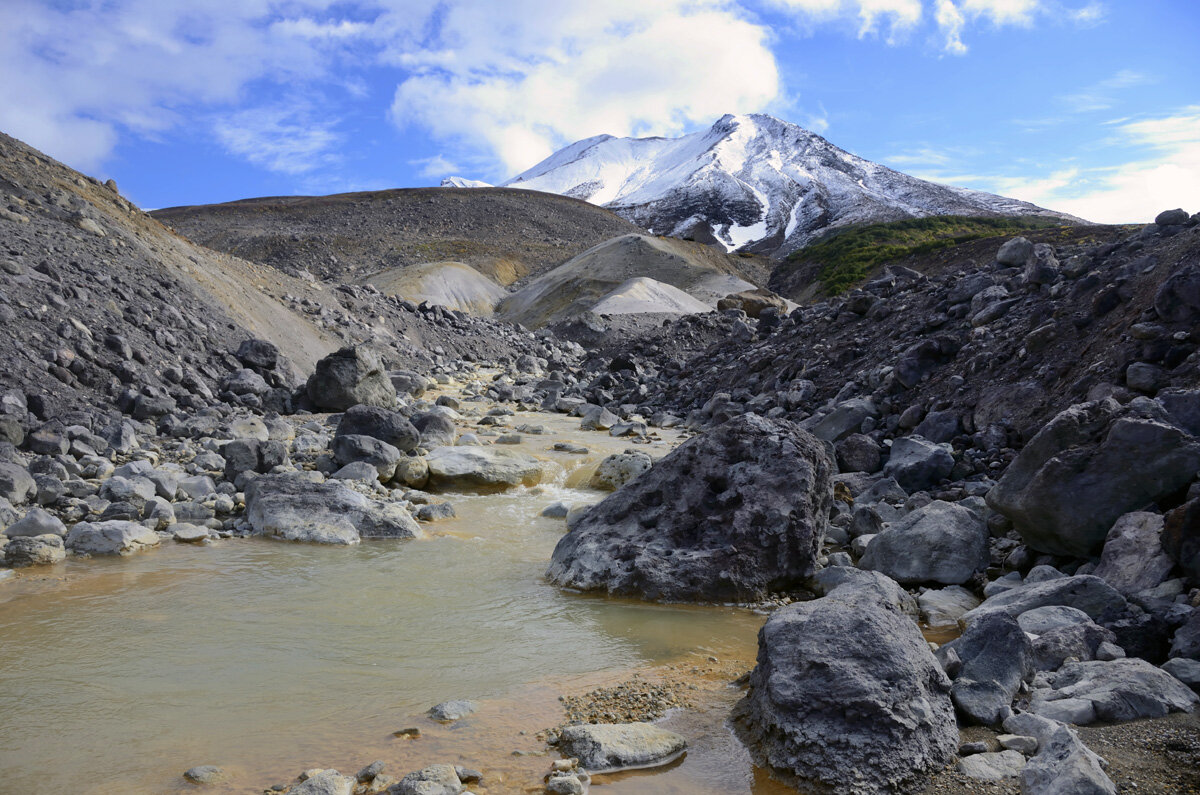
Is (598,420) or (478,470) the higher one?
(598,420)

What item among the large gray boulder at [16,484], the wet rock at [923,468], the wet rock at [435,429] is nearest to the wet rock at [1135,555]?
the wet rock at [923,468]

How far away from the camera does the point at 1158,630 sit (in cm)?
489

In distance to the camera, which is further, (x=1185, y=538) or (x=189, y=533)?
(x=189, y=533)

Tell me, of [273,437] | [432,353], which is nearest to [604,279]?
[432,353]

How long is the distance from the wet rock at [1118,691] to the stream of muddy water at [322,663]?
1.75 meters

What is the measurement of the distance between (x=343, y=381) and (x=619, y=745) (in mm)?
11929

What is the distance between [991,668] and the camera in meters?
4.46

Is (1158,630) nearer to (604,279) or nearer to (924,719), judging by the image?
(924,719)

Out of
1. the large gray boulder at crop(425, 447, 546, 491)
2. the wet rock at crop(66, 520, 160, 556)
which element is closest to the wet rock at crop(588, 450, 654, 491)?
the large gray boulder at crop(425, 447, 546, 491)

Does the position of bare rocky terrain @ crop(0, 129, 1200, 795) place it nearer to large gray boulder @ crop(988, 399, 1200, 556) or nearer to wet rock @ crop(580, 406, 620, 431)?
large gray boulder @ crop(988, 399, 1200, 556)

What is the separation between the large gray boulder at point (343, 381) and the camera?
1491 centimetres

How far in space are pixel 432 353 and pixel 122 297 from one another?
10.6 metres

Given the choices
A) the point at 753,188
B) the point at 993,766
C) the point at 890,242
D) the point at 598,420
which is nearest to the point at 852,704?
the point at 993,766

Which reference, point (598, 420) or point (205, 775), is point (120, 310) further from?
point (205, 775)
